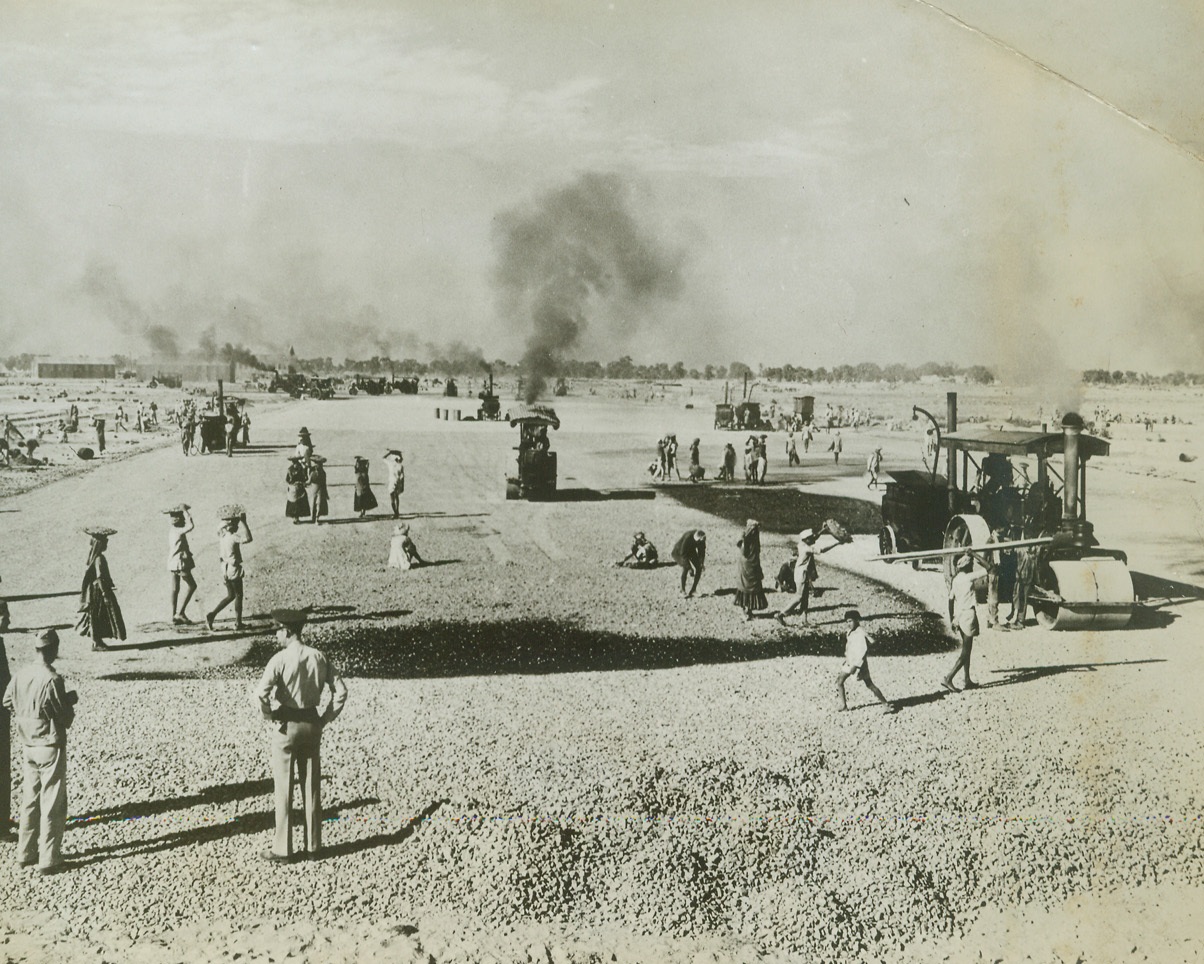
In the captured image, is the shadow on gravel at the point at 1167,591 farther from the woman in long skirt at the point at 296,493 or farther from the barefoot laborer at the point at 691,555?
the woman in long skirt at the point at 296,493

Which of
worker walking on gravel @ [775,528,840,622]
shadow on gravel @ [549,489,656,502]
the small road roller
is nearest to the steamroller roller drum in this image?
worker walking on gravel @ [775,528,840,622]

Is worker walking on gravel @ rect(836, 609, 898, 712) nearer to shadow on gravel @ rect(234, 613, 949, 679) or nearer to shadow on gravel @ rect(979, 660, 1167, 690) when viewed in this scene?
shadow on gravel @ rect(234, 613, 949, 679)

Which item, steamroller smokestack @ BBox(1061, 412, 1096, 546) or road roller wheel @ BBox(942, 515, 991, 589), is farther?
road roller wheel @ BBox(942, 515, 991, 589)

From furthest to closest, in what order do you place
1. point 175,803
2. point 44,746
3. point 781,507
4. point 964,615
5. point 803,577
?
point 781,507, point 803,577, point 964,615, point 175,803, point 44,746

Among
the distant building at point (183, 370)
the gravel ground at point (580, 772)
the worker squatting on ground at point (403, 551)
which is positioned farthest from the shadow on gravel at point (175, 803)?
the distant building at point (183, 370)

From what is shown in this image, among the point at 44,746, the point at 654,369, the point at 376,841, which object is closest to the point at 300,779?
the point at 376,841

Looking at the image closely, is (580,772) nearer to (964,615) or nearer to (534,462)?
(964,615)

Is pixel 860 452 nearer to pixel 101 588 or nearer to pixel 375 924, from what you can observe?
pixel 375 924
